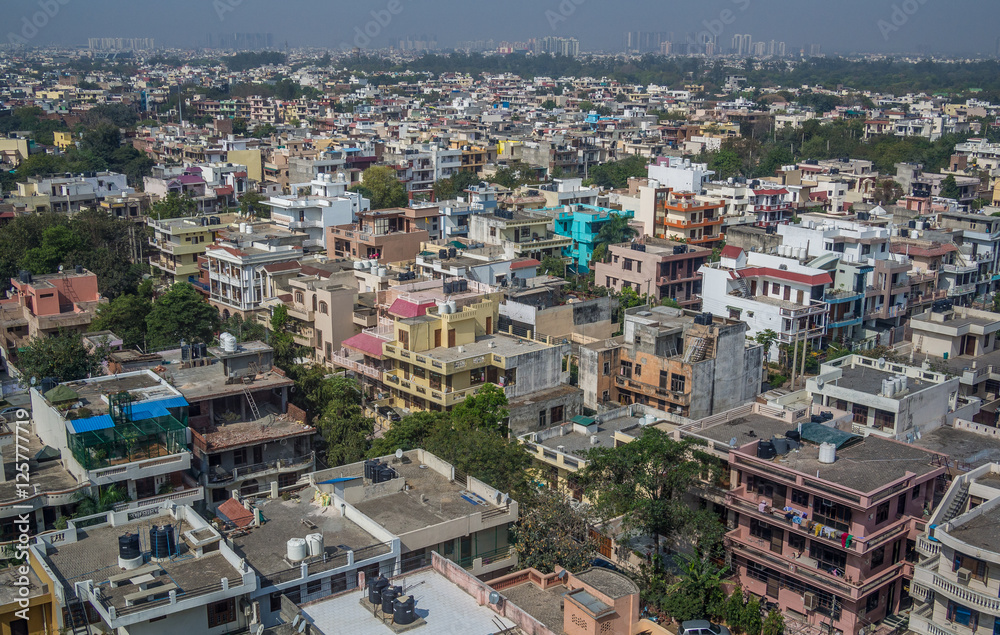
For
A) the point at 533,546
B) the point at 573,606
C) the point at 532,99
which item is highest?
the point at 532,99

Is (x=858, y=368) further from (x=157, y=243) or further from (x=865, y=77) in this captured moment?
Result: (x=865, y=77)

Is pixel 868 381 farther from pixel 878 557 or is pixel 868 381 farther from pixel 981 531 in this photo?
pixel 981 531

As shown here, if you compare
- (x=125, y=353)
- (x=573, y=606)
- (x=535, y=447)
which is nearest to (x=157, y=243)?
(x=125, y=353)

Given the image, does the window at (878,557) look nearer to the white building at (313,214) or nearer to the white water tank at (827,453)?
the white water tank at (827,453)

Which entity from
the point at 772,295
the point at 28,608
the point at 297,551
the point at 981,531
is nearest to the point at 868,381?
the point at 981,531

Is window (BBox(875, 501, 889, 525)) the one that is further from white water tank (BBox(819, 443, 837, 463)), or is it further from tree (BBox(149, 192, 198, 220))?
tree (BBox(149, 192, 198, 220))

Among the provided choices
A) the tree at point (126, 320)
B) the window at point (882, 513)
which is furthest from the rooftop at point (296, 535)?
the tree at point (126, 320)

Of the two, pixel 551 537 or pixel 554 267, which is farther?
pixel 554 267
